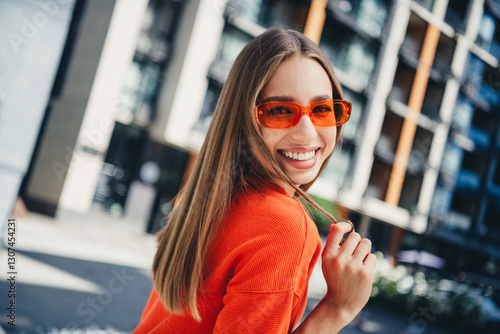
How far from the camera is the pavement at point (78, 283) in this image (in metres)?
4.00

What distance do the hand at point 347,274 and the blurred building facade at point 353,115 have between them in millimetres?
11332

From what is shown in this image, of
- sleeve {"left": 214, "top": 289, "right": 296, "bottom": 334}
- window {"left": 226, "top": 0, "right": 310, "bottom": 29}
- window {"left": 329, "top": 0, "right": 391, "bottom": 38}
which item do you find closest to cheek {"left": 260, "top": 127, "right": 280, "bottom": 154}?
Result: sleeve {"left": 214, "top": 289, "right": 296, "bottom": 334}

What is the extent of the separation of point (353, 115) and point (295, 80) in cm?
1673

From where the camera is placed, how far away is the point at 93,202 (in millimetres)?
12547

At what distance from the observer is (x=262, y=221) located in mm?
737

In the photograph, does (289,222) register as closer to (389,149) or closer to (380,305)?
(380,305)

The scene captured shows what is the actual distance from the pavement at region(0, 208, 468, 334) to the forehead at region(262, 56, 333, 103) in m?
3.51

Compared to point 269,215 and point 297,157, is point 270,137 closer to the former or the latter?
point 297,157

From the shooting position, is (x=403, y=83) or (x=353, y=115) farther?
(x=403, y=83)


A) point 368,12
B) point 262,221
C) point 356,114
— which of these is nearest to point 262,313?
point 262,221

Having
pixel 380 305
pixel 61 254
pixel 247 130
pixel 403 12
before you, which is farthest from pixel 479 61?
pixel 247 130

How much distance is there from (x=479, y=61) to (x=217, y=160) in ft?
80.5

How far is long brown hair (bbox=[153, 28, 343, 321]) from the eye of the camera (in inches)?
33.2

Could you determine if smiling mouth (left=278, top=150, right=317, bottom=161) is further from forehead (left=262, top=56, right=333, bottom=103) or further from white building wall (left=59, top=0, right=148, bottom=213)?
white building wall (left=59, top=0, right=148, bottom=213)
